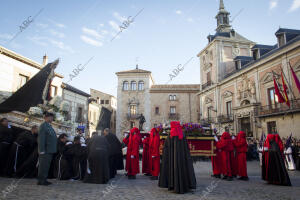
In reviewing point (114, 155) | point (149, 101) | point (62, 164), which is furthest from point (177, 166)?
point (149, 101)

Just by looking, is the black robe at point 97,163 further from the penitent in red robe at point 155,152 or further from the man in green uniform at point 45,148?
the penitent in red robe at point 155,152

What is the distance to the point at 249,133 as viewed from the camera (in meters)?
23.5

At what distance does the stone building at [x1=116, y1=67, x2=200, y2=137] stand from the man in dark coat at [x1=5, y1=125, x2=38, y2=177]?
31466mm

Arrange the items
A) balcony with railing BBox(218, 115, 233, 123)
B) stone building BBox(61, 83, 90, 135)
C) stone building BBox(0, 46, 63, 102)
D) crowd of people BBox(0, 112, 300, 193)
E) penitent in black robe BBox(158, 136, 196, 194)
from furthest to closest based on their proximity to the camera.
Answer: balcony with railing BBox(218, 115, 233, 123), stone building BBox(61, 83, 90, 135), stone building BBox(0, 46, 63, 102), crowd of people BBox(0, 112, 300, 193), penitent in black robe BBox(158, 136, 196, 194)

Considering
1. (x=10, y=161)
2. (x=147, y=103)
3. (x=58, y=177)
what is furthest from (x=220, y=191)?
(x=147, y=103)

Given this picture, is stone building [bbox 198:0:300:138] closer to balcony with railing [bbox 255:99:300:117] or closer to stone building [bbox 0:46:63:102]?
balcony with railing [bbox 255:99:300:117]

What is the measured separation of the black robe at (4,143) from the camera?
730 cm

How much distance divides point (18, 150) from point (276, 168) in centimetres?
835

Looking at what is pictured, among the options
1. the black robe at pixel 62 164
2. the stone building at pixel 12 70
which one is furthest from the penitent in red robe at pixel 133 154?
the stone building at pixel 12 70

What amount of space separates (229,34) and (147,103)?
17.6 meters

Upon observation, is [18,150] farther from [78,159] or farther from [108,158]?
[108,158]

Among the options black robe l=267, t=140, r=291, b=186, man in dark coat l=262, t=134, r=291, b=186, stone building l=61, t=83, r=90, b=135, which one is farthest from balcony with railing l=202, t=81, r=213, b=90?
black robe l=267, t=140, r=291, b=186

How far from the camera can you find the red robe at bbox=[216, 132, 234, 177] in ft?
25.7

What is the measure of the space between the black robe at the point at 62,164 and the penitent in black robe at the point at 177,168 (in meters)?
3.40
